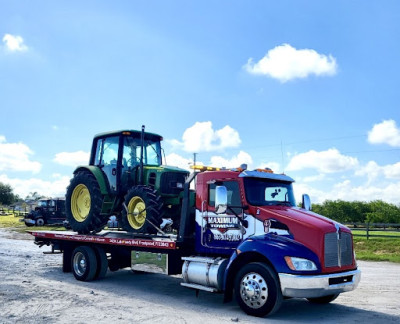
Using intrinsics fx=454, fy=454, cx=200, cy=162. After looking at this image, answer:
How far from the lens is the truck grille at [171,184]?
10.9 meters

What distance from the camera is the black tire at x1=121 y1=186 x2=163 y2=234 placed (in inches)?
399

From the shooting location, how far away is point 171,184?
35.9 feet

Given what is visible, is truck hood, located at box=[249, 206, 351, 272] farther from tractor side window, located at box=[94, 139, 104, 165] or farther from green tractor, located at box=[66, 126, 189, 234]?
tractor side window, located at box=[94, 139, 104, 165]

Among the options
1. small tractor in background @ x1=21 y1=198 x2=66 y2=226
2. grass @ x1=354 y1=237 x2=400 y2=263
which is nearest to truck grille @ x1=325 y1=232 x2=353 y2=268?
grass @ x1=354 y1=237 x2=400 y2=263

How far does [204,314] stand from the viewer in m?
7.96

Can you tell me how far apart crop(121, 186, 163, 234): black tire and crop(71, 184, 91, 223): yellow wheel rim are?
5.68 feet

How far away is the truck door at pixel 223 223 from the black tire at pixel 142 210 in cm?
143

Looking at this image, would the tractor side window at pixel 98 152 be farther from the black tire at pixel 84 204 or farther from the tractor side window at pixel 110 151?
the black tire at pixel 84 204

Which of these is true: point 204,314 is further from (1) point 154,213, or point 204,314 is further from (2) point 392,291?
(2) point 392,291

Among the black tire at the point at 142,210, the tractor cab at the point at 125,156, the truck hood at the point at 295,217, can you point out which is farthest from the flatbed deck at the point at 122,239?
the truck hood at the point at 295,217

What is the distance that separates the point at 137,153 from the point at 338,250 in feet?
19.2

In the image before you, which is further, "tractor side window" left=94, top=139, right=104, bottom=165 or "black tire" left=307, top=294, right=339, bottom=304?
"tractor side window" left=94, top=139, right=104, bottom=165

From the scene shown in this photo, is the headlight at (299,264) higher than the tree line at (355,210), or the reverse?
the tree line at (355,210)

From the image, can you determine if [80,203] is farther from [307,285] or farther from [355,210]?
[355,210]
